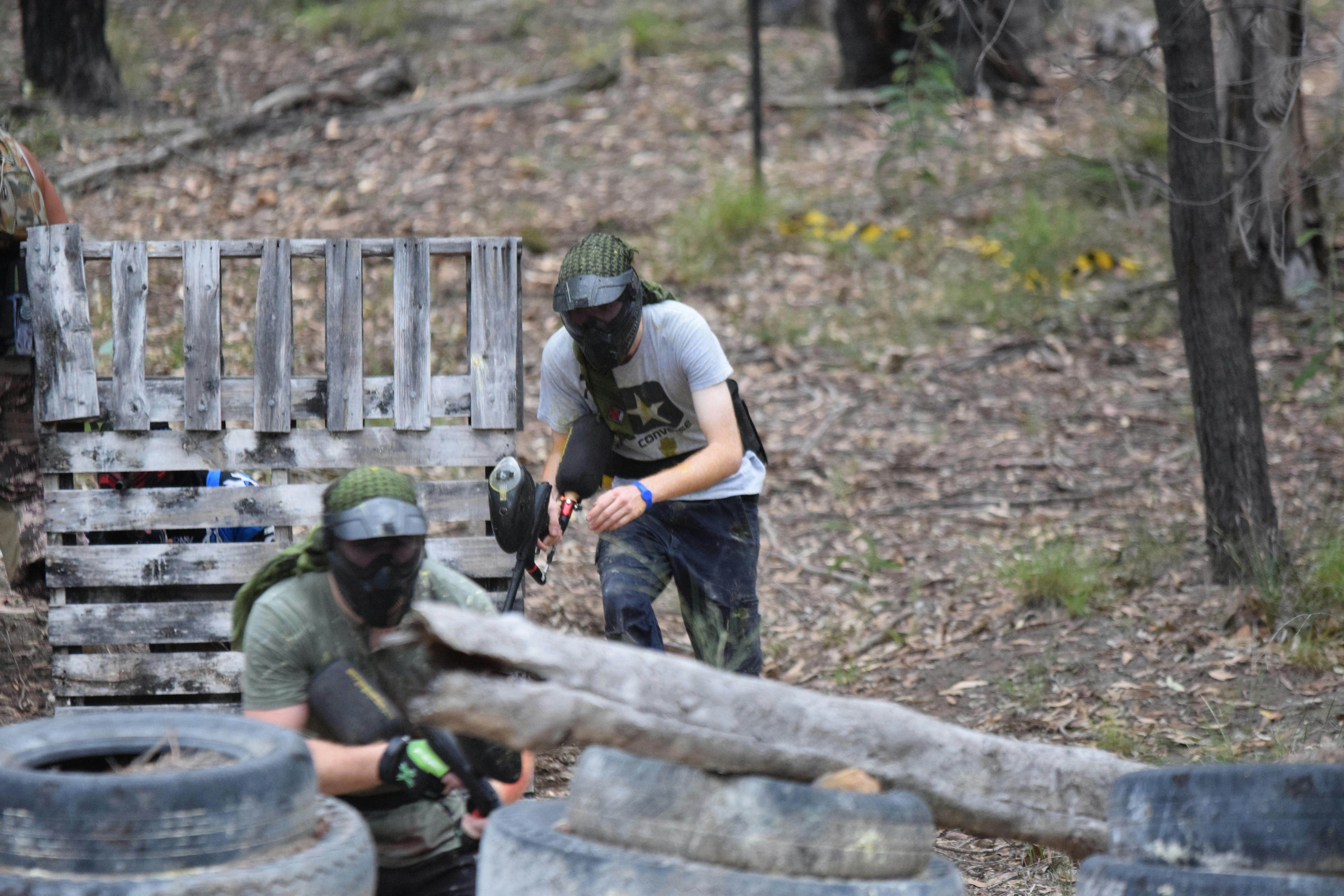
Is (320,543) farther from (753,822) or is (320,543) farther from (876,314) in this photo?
(876,314)

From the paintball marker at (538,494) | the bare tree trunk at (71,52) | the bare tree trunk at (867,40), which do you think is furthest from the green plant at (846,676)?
the bare tree trunk at (71,52)

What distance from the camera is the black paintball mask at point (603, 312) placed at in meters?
4.30

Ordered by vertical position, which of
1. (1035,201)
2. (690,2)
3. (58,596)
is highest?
(690,2)

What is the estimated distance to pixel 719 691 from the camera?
2.78 metres

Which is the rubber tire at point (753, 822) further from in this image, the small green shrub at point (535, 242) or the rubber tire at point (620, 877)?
the small green shrub at point (535, 242)

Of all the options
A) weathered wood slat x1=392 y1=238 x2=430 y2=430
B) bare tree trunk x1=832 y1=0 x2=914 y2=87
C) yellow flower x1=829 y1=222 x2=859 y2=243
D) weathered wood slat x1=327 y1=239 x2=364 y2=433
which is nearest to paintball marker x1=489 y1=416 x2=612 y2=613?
weathered wood slat x1=392 y1=238 x2=430 y2=430

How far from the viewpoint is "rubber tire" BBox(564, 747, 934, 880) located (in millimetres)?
2574

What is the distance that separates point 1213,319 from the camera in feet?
18.8

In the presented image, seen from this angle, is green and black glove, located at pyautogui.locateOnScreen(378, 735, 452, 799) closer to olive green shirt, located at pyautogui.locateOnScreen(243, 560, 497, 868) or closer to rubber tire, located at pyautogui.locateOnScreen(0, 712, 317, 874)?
olive green shirt, located at pyautogui.locateOnScreen(243, 560, 497, 868)

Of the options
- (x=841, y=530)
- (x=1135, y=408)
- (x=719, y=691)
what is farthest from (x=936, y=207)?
(x=719, y=691)

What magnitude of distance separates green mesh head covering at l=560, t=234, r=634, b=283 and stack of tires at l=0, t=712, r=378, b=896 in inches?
82.1

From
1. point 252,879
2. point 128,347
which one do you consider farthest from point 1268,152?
point 252,879

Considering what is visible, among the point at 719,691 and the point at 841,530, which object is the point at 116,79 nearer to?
the point at 841,530

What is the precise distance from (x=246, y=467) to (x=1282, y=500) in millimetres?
5138
